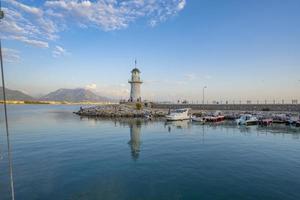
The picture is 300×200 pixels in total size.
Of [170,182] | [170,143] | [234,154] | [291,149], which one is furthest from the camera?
[170,143]

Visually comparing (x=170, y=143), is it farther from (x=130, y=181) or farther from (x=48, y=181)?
(x=48, y=181)

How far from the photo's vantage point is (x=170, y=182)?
14.7 meters

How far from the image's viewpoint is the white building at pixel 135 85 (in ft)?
274

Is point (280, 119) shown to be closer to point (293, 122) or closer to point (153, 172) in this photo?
point (293, 122)

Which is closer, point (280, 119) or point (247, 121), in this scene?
point (247, 121)

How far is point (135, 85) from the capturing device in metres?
84.2

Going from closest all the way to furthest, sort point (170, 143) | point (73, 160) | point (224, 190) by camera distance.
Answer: point (224, 190) → point (73, 160) → point (170, 143)

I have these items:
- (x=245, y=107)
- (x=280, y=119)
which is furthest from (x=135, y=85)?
(x=280, y=119)

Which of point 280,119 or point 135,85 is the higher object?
point 135,85

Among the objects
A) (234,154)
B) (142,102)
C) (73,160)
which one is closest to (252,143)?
(234,154)

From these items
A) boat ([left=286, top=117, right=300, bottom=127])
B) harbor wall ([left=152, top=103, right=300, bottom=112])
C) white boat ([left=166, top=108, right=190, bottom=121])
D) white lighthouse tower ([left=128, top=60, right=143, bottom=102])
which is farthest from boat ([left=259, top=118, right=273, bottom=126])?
white lighthouse tower ([left=128, top=60, right=143, bottom=102])

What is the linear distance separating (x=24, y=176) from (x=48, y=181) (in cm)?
244

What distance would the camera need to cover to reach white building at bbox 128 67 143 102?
83.6m

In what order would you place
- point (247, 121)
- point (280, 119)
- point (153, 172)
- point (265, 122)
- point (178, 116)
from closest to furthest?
point (153, 172)
point (265, 122)
point (247, 121)
point (280, 119)
point (178, 116)
